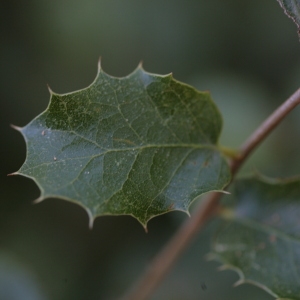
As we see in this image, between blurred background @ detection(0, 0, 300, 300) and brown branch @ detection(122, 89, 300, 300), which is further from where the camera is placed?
blurred background @ detection(0, 0, 300, 300)

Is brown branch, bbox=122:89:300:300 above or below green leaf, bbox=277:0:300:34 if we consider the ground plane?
below

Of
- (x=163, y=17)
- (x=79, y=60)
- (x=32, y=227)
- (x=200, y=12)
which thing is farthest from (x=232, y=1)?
(x=32, y=227)

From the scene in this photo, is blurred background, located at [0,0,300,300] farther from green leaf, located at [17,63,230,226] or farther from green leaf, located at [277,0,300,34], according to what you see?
green leaf, located at [277,0,300,34]

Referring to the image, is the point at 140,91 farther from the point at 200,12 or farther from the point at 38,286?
the point at 200,12

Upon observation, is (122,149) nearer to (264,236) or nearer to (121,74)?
(264,236)

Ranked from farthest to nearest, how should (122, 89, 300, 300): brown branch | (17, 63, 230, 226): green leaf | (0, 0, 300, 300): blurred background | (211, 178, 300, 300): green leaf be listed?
(0, 0, 300, 300): blurred background < (211, 178, 300, 300): green leaf < (122, 89, 300, 300): brown branch < (17, 63, 230, 226): green leaf

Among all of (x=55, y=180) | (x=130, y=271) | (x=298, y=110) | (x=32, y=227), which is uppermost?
(x=55, y=180)

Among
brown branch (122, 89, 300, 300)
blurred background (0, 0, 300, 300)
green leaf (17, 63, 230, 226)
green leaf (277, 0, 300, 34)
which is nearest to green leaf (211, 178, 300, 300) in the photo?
brown branch (122, 89, 300, 300)

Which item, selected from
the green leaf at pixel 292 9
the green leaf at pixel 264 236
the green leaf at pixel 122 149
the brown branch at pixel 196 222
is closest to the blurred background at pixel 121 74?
the brown branch at pixel 196 222
